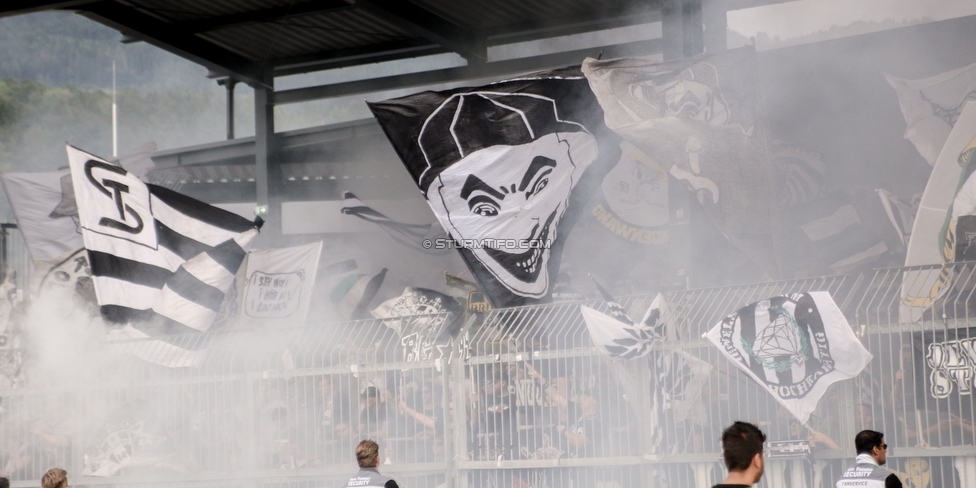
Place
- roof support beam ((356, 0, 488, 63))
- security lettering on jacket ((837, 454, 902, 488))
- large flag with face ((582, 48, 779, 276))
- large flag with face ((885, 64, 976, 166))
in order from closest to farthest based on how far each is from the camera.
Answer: security lettering on jacket ((837, 454, 902, 488)), large flag with face ((582, 48, 779, 276)), large flag with face ((885, 64, 976, 166)), roof support beam ((356, 0, 488, 63))

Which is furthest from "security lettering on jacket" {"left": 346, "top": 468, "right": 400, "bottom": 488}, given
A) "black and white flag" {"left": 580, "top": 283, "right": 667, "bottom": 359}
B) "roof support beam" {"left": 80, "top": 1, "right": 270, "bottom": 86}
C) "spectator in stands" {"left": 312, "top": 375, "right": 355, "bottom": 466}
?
"roof support beam" {"left": 80, "top": 1, "right": 270, "bottom": 86}

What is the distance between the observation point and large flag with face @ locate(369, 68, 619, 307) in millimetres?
8742

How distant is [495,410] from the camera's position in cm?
826

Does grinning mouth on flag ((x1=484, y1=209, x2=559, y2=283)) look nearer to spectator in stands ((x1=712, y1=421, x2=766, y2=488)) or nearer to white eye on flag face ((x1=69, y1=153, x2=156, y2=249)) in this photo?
white eye on flag face ((x1=69, y1=153, x2=156, y2=249))

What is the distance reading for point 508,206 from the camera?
347 inches

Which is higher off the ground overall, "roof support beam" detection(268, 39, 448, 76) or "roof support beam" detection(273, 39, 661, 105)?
"roof support beam" detection(268, 39, 448, 76)

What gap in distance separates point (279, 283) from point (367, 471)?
242 inches

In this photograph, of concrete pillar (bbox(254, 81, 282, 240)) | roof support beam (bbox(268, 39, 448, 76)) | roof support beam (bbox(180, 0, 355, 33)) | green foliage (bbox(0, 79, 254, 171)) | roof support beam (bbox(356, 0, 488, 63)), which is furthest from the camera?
green foliage (bbox(0, 79, 254, 171))

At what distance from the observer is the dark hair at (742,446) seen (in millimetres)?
3434

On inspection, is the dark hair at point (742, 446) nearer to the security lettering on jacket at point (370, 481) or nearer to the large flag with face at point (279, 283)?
the security lettering on jacket at point (370, 481)

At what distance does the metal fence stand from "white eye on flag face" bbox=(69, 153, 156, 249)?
108cm

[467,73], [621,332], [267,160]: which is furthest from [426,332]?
[267,160]

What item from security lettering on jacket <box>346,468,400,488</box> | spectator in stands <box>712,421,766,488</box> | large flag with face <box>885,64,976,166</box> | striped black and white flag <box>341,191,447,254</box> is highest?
large flag with face <box>885,64,976,166</box>

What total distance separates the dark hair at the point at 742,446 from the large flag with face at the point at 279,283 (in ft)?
28.1
